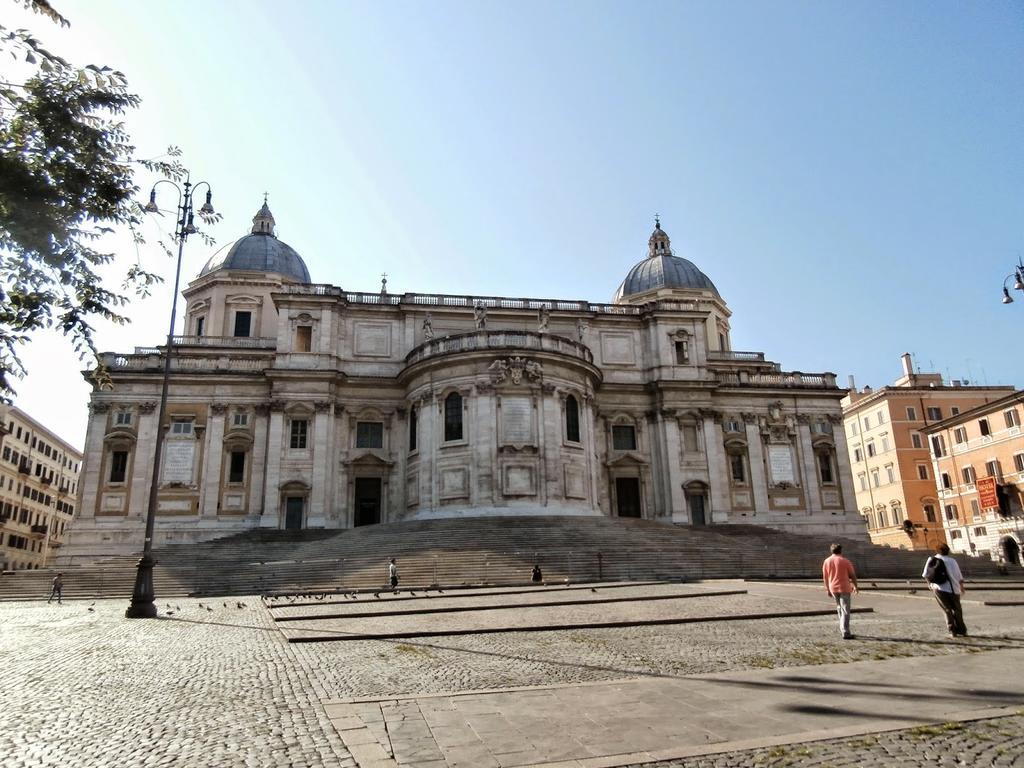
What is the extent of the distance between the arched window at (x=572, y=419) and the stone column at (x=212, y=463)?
1967 centimetres

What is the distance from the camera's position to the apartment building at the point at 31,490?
5609cm

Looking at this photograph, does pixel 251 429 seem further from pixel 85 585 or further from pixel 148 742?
pixel 148 742

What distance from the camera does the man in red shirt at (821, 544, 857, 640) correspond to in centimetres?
1127

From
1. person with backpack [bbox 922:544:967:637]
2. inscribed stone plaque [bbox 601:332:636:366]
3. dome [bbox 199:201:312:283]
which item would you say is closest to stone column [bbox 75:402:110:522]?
dome [bbox 199:201:312:283]

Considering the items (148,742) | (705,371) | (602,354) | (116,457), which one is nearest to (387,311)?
(602,354)

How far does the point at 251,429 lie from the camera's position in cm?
4028

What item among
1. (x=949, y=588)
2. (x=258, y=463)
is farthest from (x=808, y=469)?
(x=949, y=588)

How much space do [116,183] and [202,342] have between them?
130 feet

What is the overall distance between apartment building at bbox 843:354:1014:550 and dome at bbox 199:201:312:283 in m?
47.6

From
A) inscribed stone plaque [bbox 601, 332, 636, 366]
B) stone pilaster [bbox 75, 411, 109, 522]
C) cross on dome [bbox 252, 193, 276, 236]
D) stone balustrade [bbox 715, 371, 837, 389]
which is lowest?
stone pilaster [bbox 75, 411, 109, 522]

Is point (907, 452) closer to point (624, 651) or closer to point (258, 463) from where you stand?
point (258, 463)

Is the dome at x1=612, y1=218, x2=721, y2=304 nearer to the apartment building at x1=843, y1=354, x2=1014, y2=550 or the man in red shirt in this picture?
the apartment building at x1=843, y1=354, x2=1014, y2=550

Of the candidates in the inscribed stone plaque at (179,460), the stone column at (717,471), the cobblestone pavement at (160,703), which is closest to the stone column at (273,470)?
the inscribed stone plaque at (179,460)

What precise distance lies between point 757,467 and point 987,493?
15212 mm
